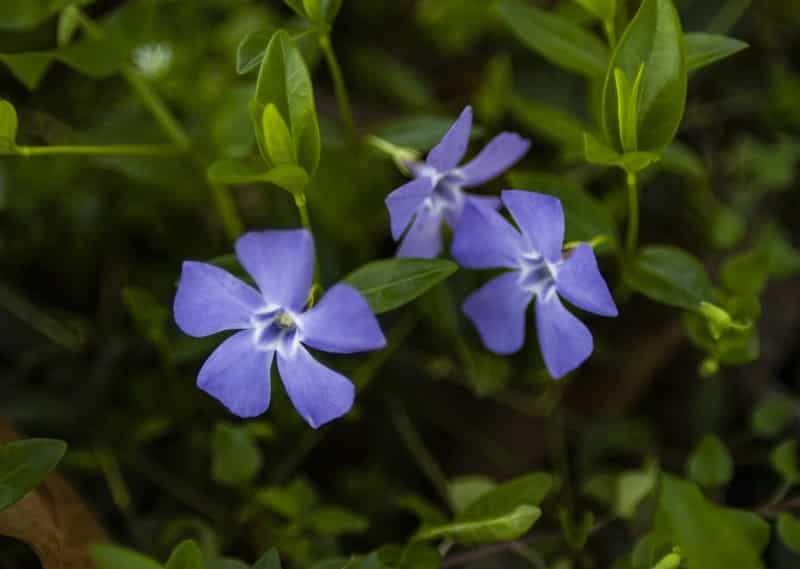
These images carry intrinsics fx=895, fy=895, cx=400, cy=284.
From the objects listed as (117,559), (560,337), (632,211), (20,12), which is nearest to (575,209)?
(632,211)

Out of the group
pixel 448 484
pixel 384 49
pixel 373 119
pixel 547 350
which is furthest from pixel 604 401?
pixel 384 49

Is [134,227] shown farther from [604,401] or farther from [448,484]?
[604,401]

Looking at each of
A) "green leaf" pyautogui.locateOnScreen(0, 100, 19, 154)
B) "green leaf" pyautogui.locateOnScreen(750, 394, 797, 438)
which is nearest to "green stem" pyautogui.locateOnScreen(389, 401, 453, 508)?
"green leaf" pyautogui.locateOnScreen(750, 394, 797, 438)

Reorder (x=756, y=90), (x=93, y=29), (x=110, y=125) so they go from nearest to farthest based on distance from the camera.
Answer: (x=93, y=29)
(x=110, y=125)
(x=756, y=90)

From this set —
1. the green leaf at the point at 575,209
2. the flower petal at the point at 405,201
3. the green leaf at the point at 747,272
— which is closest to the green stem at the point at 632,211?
the green leaf at the point at 575,209

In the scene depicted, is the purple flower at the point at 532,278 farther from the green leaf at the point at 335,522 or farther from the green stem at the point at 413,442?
the green stem at the point at 413,442
